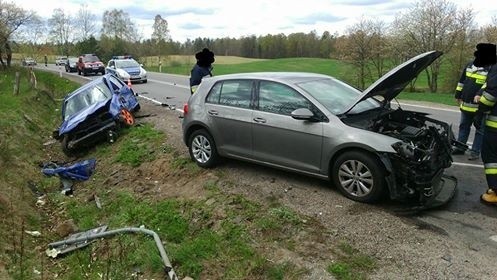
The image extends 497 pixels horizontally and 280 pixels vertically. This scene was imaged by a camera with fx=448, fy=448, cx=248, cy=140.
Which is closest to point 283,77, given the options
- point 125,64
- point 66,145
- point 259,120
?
point 259,120

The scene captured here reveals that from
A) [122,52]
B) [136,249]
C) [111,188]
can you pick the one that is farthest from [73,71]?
[136,249]

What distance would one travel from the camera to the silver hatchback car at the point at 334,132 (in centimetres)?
532

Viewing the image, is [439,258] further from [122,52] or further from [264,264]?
[122,52]

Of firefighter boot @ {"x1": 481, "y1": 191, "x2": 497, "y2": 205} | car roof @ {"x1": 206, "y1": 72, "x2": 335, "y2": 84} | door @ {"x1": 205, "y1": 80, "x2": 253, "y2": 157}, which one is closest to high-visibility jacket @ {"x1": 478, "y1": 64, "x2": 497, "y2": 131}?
firefighter boot @ {"x1": 481, "y1": 191, "x2": 497, "y2": 205}

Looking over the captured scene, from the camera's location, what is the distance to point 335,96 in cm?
636

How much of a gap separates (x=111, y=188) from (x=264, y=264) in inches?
186

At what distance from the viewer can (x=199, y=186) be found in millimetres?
7000

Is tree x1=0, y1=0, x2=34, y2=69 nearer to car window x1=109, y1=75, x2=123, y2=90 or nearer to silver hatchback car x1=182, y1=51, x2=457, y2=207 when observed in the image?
car window x1=109, y1=75, x2=123, y2=90

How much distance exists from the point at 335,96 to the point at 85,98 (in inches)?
307

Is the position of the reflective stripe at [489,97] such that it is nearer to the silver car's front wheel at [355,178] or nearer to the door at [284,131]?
the silver car's front wheel at [355,178]

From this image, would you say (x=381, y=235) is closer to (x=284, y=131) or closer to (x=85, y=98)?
(x=284, y=131)

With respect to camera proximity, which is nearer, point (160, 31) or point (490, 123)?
point (490, 123)

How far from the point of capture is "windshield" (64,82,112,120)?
11.6 meters

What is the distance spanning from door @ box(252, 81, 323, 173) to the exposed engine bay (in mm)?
556
